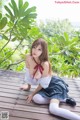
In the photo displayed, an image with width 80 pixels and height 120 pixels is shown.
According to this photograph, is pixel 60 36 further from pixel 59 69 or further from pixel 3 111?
pixel 3 111

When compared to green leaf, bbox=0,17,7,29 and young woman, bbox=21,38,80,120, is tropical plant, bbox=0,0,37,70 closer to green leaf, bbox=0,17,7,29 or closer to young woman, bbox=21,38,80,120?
green leaf, bbox=0,17,7,29

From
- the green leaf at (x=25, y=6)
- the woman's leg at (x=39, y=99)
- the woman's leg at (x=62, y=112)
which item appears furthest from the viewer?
the green leaf at (x=25, y=6)

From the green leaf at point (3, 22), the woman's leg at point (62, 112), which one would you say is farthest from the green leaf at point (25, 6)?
the woman's leg at point (62, 112)

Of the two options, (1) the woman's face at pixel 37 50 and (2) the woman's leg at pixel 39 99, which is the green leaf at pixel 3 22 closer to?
(1) the woman's face at pixel 37 50

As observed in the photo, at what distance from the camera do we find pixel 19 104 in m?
1.68

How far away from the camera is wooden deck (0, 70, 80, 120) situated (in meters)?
1.50

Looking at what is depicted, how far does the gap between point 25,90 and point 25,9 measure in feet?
3.00

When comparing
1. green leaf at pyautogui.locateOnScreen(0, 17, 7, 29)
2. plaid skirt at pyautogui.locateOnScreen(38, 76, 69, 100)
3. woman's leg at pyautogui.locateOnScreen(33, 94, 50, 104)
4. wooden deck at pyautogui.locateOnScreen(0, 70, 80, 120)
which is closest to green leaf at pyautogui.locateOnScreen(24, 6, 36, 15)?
green leaf at pyautogui.locateOnScreen(0, 17, 7, 29)

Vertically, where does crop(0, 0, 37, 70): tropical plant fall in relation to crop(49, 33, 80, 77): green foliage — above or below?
above

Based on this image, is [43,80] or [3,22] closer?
[43,80]

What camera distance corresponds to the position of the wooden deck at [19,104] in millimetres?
1498

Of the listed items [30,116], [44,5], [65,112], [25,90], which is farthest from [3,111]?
[44,5]

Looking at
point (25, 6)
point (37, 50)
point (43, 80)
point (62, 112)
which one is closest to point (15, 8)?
point (25, 6)

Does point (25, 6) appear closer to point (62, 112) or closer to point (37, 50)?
point (37, 50)
